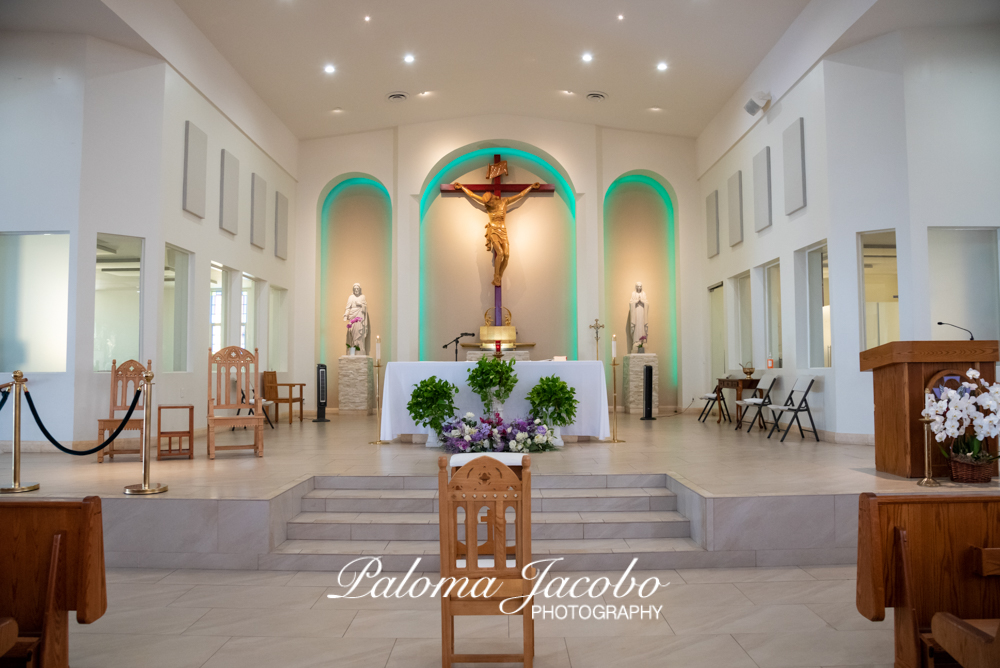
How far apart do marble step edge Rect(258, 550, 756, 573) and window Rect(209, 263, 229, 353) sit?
19.5ft

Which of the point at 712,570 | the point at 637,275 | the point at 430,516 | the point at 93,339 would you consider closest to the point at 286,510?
the point at 430,516

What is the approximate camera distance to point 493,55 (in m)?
9.51

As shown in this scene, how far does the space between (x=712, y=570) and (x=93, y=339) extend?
256 inches

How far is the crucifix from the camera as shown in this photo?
11891mm

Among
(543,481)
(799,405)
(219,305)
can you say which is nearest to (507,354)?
(219,305)

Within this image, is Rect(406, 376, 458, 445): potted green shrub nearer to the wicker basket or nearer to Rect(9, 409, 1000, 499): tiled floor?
Rect(9, 409, 1000, 499): tiled floor

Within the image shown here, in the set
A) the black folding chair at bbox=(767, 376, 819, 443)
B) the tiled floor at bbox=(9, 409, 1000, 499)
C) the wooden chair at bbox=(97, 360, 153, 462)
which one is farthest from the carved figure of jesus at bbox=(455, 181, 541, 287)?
the wooden chair at bbox=(97, 360, 153, 462)

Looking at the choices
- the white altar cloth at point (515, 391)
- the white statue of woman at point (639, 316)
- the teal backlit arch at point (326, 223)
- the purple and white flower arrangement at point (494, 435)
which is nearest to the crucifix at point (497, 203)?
the teal backlit arch at point (326, 223)

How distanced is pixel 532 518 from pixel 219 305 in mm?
6532

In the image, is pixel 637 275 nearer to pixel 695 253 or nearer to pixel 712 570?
pixel 695 253

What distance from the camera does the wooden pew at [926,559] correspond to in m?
2.53

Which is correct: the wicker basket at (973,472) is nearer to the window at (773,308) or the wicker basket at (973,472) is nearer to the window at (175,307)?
the window at (773,308)

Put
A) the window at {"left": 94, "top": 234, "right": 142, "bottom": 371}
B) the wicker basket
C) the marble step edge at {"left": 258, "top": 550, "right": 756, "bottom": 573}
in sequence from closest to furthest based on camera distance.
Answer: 1. the marble step edge at {"left": 258, "top": 550, "right": 756, "bottom": 573}
2. the wicker basket
3. the window at {"left": 94, "top": 234, "right": 142, "bottom": 371}

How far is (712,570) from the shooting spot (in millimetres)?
4062
